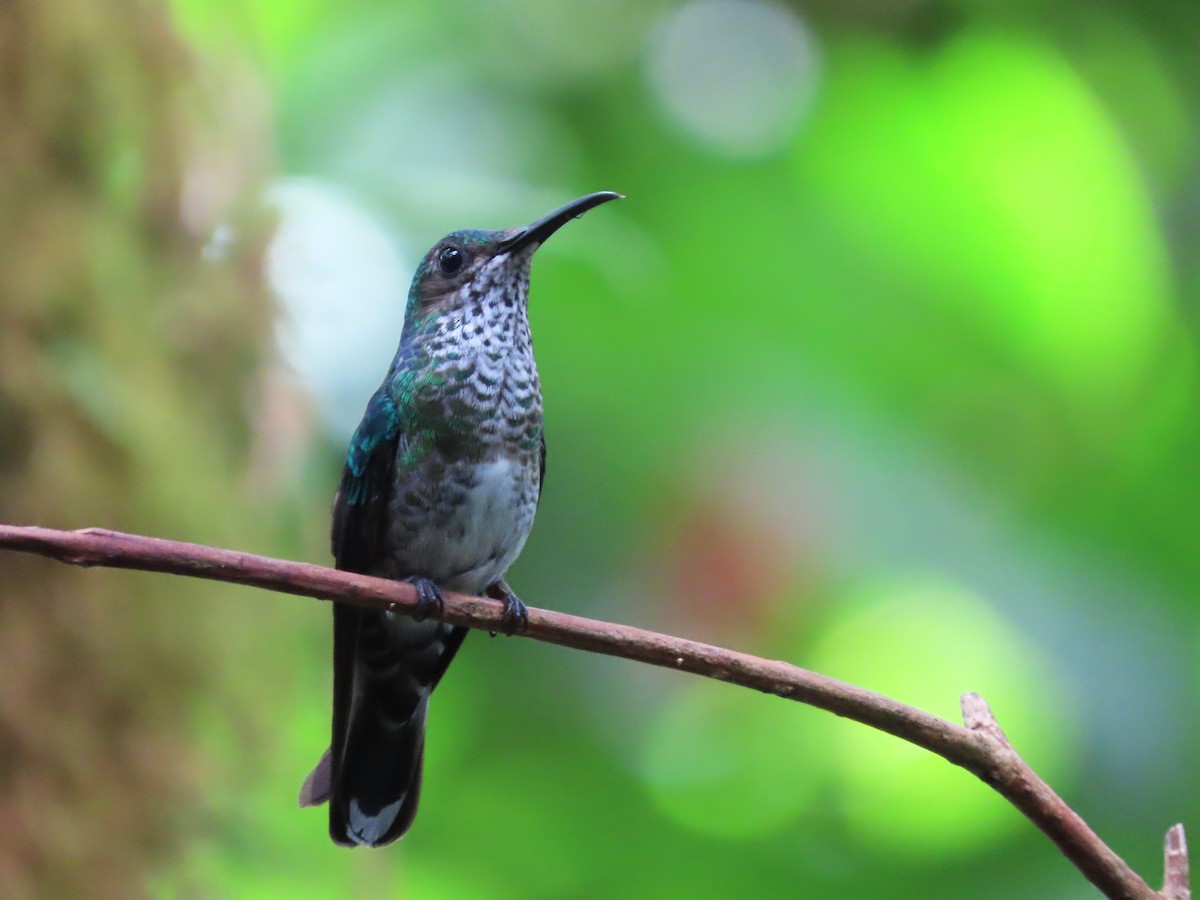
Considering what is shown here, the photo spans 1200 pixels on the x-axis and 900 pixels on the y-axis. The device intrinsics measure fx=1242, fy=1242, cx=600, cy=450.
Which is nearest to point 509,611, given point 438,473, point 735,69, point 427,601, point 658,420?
point 427,601

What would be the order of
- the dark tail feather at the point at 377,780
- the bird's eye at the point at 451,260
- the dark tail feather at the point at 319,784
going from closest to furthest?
the dark tail feather at the point at 319,784, the dark tail feather at the point at 377,780, the bird's eye at the point at 451,260

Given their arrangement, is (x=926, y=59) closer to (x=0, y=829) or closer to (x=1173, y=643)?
(x=1173, y=643)

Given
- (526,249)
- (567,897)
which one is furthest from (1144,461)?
(526,249)

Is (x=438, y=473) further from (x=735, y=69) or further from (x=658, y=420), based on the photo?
(x=735, y=69)

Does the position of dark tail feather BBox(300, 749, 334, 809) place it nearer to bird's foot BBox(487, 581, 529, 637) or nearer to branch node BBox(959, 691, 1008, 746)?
bird's foot BBox(487, 581, 529, 637)

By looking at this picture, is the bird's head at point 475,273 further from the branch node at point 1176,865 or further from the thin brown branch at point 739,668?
the branch node at point 1176,865

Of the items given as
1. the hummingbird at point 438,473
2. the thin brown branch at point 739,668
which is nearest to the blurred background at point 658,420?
the hummingbird at point 438,473
